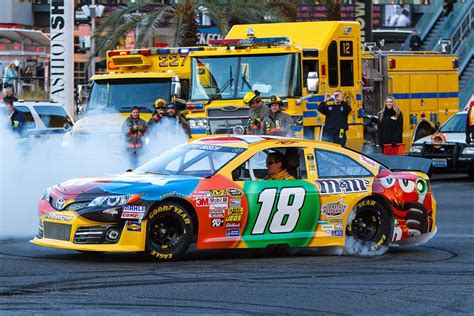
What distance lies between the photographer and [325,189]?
13039mm

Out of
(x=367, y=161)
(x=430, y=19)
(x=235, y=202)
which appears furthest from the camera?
(x=430, y=19)

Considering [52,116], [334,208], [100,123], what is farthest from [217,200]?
[52,116]

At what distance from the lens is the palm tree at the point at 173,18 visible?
32.8m

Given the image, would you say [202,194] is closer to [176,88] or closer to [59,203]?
[59,203]

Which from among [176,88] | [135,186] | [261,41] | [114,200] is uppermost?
[261,41]

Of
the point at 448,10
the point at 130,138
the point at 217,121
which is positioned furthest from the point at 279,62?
the point at 448,10

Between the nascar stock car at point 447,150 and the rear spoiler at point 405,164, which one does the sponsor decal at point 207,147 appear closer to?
the rear spoiler at point 405,164

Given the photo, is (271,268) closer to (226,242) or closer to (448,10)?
(226,242)

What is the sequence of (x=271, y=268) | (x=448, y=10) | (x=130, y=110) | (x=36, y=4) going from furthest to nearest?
1. (x=36, y=4)
2. (x=448, y=10)
3. (x=130, y=110)
4. (x=271, y=268)

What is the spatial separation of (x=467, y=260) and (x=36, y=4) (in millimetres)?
51924

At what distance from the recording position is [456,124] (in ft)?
85.6

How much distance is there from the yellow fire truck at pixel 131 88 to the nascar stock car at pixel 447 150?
193 inches

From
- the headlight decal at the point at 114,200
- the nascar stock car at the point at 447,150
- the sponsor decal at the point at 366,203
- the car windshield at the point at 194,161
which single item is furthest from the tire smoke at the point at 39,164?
the nascar stock car at the point at 447,150

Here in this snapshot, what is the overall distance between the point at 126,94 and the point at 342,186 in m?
11.4
